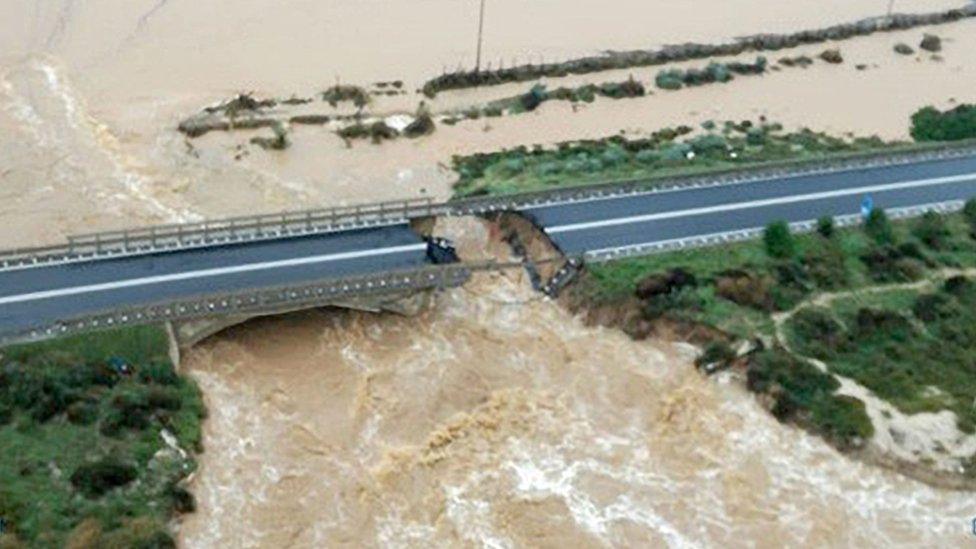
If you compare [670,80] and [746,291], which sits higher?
[670,80]

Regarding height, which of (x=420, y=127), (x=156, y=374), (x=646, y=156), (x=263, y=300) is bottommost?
(x=156, y=374)

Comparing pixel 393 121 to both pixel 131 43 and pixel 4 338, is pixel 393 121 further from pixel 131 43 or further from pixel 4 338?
pixel 4 338

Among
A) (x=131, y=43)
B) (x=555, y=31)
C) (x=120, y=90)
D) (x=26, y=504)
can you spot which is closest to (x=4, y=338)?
(x=26, y=504)

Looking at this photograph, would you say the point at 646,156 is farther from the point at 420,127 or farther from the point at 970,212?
the point at 970,212

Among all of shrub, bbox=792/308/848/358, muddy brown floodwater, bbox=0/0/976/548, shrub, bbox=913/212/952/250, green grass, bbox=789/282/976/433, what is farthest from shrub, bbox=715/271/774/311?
shrub, bbox=913/212/952/250

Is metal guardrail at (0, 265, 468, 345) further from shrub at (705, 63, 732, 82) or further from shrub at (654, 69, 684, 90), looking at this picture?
shrub at (705, 63, 732, 82)

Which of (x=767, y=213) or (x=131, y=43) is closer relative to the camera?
(x=767, y=213)

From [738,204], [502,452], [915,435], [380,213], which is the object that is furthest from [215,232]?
[915,435]
